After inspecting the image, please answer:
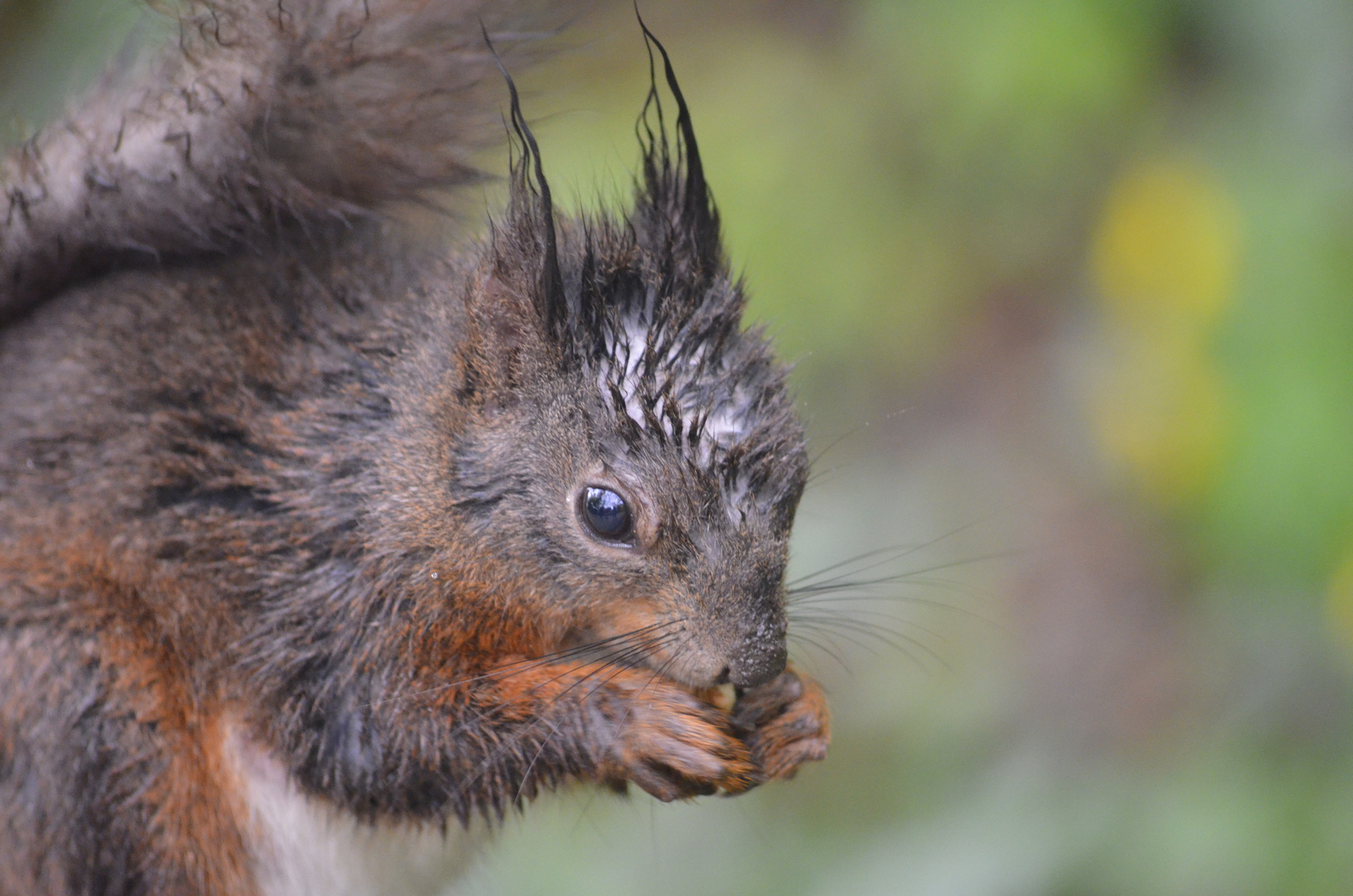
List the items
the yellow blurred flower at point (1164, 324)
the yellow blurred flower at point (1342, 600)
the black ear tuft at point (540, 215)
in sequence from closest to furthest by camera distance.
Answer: the black ear tuft at point (540, 215)
the yellow blurred flower at point (1342, 600)
the yellow blurred flower at point (1164, 324)

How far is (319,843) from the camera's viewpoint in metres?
1.87

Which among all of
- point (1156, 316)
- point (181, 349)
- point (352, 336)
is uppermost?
point (1156, 316)

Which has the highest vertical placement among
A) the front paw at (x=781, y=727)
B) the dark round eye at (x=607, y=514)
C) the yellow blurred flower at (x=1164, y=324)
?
the yellow blurred flower at (x=1164, y=324)

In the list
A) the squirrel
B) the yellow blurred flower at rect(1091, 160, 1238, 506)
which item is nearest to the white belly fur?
the squirrel

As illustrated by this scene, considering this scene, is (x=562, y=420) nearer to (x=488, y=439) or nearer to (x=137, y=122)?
(x=488, y=439)

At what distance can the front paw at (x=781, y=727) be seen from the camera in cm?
168

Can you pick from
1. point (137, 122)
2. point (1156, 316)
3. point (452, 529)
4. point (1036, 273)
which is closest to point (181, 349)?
point (137, 122)

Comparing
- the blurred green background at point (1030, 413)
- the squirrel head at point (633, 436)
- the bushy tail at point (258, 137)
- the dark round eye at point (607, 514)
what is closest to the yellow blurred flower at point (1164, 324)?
the blurred green background at point (1030, 413)

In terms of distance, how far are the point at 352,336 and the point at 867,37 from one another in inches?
65.3

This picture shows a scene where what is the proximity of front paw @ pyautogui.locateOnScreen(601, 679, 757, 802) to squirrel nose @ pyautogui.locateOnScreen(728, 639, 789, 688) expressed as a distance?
0.19ft

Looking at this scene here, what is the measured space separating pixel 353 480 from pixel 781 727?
622 mm

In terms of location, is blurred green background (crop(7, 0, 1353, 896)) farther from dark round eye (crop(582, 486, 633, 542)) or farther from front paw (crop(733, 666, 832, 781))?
dark round eye (crop(582, 486, 633, 542))

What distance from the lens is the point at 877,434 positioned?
3459 millimetres

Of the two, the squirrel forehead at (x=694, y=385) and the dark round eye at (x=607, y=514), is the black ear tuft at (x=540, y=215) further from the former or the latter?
the dark round eye at (x=607, y=514)
